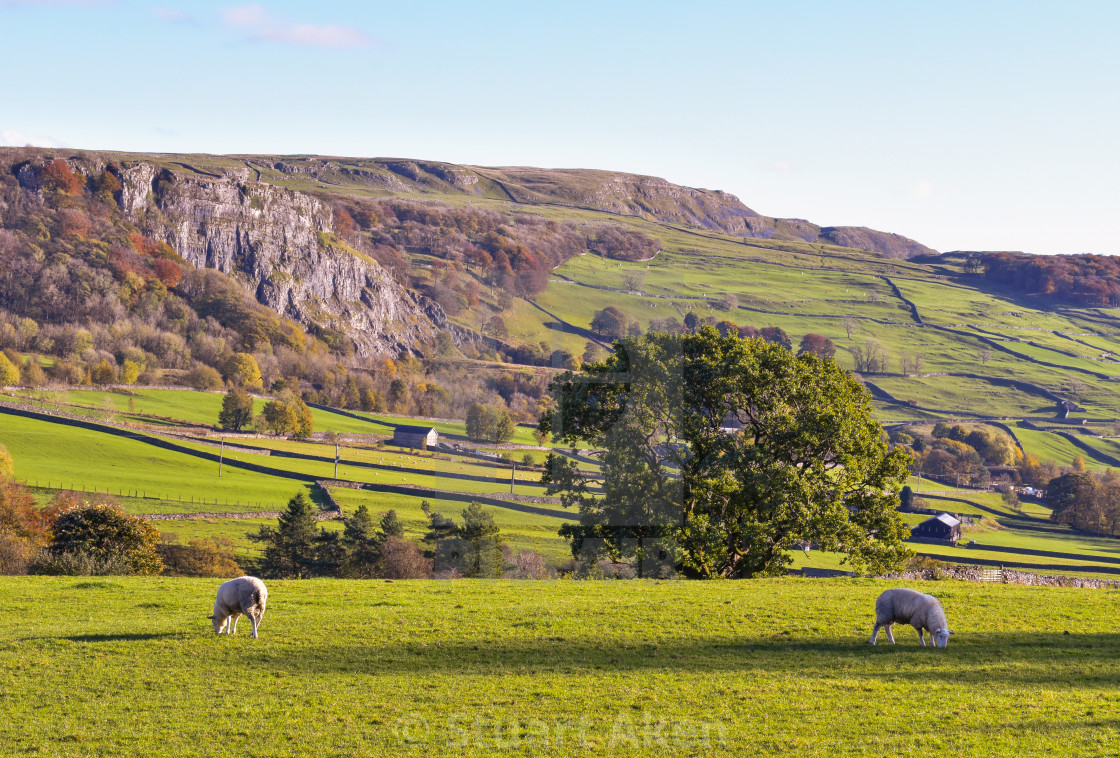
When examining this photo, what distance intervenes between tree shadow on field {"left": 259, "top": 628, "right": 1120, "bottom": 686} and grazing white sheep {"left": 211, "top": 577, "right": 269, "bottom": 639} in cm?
146

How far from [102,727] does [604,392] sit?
23755mm

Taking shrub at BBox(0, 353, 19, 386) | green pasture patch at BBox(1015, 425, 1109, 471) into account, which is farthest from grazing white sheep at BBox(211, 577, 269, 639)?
green pasture patch at BBox(1015, 425, 1109, 471)

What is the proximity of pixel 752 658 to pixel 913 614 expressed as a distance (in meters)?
3.74

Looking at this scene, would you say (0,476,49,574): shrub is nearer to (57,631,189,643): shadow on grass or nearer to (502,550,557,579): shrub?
(502,550,557,579): shrub

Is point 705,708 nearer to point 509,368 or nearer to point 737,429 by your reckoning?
point 737,429

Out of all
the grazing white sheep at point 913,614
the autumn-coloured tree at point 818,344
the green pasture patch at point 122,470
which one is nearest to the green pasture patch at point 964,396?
the autumn-coloured tree at point 818,344

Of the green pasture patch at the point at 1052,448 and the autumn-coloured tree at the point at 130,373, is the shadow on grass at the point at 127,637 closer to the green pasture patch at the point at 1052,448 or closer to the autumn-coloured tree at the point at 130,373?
the autumn-coloured tree at the point at 130,373

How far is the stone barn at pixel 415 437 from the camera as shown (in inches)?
4503

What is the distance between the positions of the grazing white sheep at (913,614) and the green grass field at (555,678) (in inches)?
16.4

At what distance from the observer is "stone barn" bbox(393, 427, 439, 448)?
375ft

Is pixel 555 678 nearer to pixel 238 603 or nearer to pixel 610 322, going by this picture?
pixel 238 603

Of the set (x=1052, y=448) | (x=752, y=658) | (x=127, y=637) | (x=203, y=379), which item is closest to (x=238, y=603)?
(x=127, y=637)

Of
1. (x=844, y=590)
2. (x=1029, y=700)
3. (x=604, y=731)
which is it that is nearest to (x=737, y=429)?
(x=844, y=590)

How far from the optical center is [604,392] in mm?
35156
